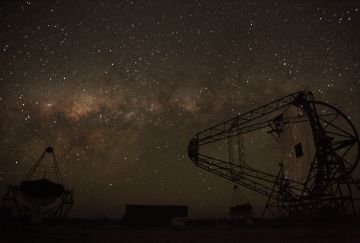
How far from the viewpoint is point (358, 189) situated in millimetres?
23172

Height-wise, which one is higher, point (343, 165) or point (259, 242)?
point (343, 165)

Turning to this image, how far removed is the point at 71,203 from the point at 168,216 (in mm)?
13381

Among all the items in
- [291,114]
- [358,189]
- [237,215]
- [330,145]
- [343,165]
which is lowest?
[237,215]

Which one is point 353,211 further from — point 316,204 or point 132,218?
point 132,218

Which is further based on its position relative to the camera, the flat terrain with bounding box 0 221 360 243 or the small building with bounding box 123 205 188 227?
the small building with bounding box 123 205 188 227

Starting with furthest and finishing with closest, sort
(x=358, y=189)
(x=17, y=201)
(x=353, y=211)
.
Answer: (x=17, y=201) → (x=358, y=189) → (x=353, y=211)

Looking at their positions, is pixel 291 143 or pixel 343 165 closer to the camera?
pixel 343 165

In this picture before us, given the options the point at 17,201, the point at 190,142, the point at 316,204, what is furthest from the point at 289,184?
the point at 17,201

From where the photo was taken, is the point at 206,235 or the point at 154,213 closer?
the point at 206,235

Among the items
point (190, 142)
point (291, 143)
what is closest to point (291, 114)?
point (291, 143)

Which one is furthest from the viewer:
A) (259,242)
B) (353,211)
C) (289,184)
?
(289,184)

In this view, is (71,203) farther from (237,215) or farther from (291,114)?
(291,114)

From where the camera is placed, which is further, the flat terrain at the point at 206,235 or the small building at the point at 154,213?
the small building at the point at 154,213

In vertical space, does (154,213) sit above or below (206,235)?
below
